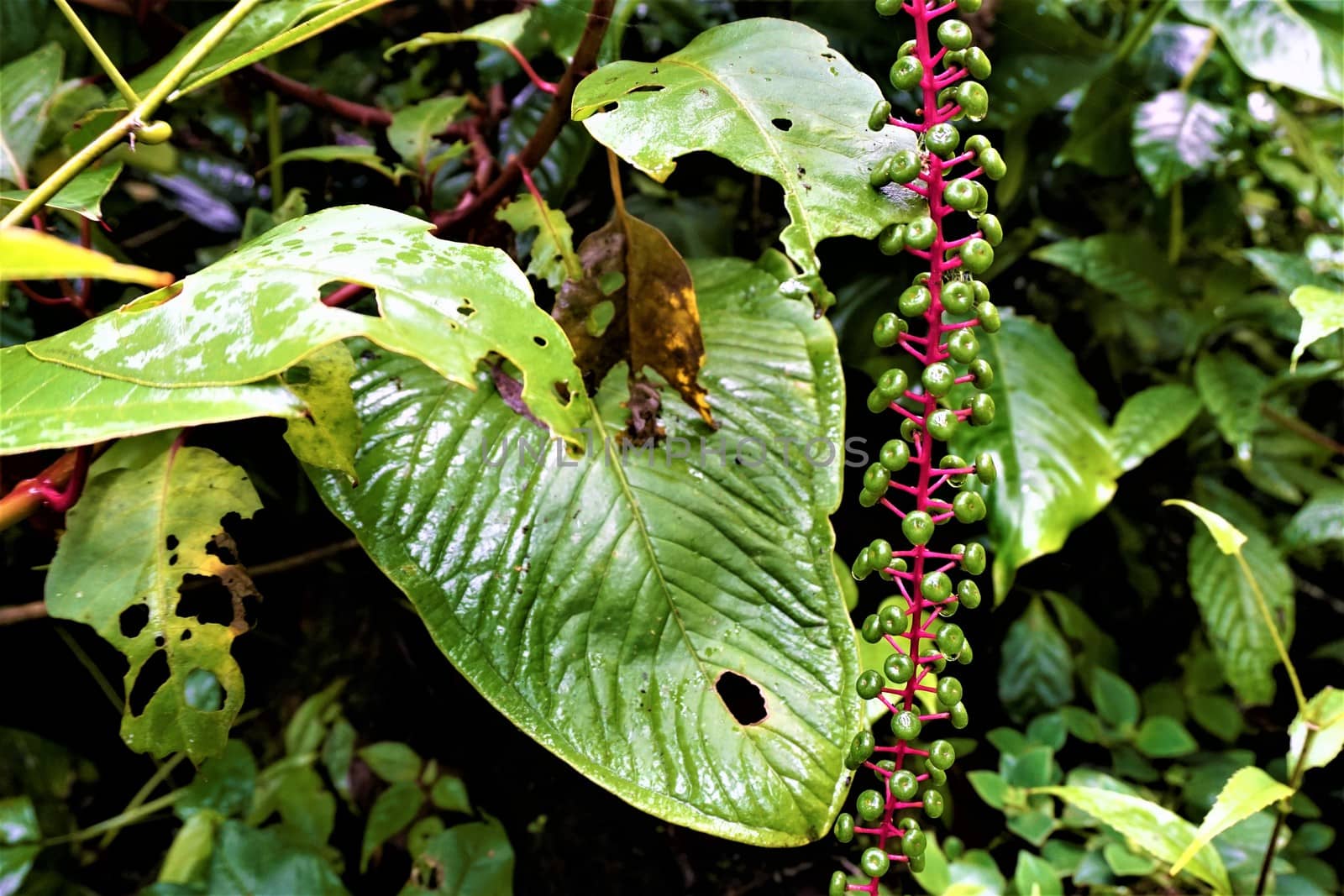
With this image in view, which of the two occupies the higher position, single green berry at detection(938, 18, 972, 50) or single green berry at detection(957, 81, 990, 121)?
single green berry at detection(938, 18, 972, 50)

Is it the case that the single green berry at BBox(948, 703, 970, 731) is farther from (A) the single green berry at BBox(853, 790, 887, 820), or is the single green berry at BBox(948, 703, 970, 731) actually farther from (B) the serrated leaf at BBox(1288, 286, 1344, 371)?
(B) the serrated leaf at BBox(1288, 286, 1344, 371)

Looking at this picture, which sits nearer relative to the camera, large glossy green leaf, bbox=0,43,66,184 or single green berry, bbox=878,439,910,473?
single green berry, bbox=878,439,910,473

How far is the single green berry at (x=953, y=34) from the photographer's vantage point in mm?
473

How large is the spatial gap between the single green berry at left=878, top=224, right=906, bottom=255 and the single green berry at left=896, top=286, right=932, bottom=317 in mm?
26

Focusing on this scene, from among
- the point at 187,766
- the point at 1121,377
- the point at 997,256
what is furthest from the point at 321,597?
the point at 1121,377

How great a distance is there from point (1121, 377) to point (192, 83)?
4.20ft

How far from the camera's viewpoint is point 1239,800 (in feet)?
2.21

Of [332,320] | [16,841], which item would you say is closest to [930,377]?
[332,320]

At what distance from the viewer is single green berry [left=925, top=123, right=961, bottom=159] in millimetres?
470

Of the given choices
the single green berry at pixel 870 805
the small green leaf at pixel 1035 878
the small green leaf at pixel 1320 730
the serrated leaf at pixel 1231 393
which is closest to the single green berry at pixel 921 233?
the single green berry at pixel 870 805

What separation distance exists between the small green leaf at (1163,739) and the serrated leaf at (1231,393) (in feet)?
1.17

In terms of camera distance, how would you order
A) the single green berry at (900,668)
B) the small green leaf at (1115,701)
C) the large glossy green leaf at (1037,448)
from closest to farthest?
the single green berry at (900,668) < the large glossy green leaf at (1037,448) < the small green leaf at (1115,701)

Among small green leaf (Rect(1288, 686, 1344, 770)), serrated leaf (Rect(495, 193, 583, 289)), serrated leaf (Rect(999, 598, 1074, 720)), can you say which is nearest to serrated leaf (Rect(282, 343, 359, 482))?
serrated leaf (Rect(495, 193, 583, 289))

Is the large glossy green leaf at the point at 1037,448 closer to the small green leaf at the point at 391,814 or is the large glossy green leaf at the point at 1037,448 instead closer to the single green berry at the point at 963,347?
the single green berry at the point at 963,347
